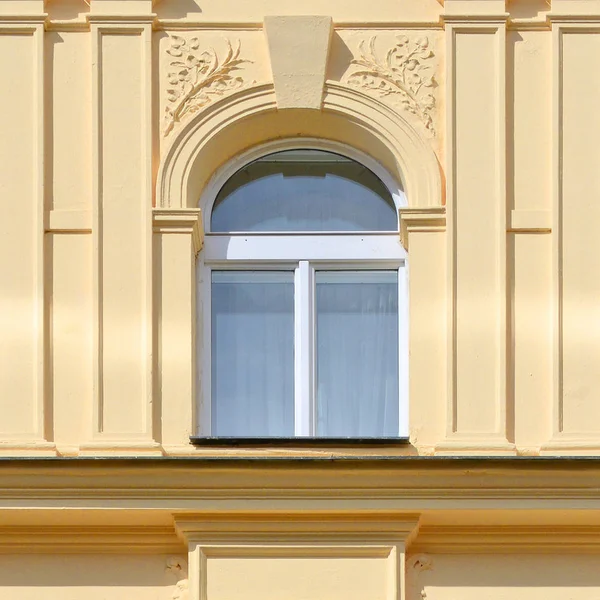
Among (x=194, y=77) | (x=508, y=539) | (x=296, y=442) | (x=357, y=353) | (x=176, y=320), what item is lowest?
(x=508, y=539)

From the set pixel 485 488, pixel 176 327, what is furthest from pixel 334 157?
pixel 485 488

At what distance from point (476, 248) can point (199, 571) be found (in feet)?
9.14

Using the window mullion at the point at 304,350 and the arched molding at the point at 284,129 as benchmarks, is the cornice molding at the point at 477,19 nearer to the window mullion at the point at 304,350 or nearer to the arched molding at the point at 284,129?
the arched molding at the point at 284,129

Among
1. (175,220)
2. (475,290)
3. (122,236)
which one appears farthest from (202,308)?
(475,290)

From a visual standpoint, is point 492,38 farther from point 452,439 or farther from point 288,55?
point 452,439

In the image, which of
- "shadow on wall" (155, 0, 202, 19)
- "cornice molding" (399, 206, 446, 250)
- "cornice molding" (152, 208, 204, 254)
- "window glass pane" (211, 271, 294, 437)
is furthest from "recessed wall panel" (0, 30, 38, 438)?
"cornice molding" (399, 206, 446, 250)

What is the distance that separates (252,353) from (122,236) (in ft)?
3.95

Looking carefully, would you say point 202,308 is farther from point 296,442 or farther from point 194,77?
point 194,77

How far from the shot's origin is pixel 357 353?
1320 centimetres

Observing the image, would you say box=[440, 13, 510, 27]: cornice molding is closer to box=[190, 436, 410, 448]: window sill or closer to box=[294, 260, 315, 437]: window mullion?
box=[294, 260, 315, 437]: window mullion

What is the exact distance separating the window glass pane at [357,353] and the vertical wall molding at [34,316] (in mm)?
1857

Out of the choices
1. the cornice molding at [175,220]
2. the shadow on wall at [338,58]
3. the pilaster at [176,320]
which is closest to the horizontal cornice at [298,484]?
the pilaster at [176,320]

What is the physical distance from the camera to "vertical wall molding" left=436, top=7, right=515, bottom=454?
1257 cm

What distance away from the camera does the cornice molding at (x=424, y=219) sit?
13.0 meters
